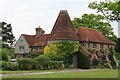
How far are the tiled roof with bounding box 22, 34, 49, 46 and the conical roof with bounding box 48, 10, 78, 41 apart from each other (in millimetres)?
12804

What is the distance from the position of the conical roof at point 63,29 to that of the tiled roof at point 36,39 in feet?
42.0

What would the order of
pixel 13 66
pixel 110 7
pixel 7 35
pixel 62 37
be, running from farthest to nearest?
pixel 7 35
pixel 62 37
pixel 13 66
pixel 110 7

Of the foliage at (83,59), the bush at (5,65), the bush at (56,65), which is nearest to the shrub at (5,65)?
the bush at (5,65)

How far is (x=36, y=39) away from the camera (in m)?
82.1

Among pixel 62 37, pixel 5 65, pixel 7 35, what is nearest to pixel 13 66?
pixel 5 65

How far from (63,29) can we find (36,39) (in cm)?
1853

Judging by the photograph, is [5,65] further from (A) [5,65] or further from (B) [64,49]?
(B) [64,49]

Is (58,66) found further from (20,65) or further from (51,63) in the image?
(20,65)

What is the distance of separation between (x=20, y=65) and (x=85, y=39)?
77.4 ft

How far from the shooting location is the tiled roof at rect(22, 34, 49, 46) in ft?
259

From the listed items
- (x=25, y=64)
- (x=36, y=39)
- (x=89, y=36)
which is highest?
(x=36, y=39)

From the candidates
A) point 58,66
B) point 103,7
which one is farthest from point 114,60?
point 103,7

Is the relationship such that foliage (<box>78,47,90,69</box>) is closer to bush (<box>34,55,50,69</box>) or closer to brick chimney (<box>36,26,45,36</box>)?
bush (<box>34,55,50,69</box>)

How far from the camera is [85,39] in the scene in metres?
69.8
